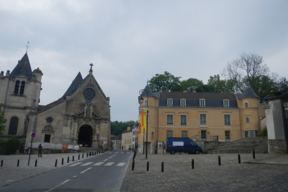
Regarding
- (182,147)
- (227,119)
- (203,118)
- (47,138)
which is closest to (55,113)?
(47,138)

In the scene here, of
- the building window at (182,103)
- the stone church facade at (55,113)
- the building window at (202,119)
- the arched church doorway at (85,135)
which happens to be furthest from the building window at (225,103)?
the arched church doorway at (85,135)

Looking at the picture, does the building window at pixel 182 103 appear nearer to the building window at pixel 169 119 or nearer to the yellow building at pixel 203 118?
the yellow building at pixel 203 118

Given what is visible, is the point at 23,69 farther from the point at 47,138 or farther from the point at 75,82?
the point at 47,138

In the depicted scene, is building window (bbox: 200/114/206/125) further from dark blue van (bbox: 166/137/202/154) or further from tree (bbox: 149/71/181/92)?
tree (bbox: 149/71/181/92)

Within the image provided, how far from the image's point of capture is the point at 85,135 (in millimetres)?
45375

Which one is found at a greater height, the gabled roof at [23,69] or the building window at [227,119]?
the gabled roof at [23,69]

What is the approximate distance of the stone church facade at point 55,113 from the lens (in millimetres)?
38125

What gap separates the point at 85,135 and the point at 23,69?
18177 mm

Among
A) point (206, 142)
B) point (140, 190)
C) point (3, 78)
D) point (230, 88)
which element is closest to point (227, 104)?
point (206, 142)

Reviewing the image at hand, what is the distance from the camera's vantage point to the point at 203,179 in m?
9.34

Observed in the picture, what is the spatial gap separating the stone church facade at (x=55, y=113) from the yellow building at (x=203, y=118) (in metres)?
10.3

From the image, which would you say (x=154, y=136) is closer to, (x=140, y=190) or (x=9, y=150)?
(x=9, y=150)

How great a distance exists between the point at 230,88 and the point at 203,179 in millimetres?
44582

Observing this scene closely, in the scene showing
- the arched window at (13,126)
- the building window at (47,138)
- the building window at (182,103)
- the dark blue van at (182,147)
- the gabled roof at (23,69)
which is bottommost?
the dark blue van at (182,147)
